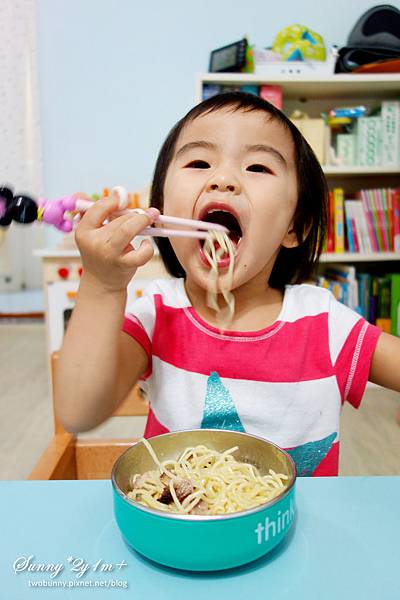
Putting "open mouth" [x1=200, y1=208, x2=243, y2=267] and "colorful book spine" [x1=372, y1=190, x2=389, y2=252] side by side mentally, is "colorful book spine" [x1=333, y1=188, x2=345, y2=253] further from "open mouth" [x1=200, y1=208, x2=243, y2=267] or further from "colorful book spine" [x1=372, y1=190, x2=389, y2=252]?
"open mouth" [x1=200, y1=208, x2=243, y2=267]

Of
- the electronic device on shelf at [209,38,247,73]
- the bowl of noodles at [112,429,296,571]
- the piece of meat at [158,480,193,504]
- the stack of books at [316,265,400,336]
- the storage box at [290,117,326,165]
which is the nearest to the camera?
the bowl of noodles at [112,429,296,571]

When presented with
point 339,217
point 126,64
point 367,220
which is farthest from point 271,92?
point 126,64

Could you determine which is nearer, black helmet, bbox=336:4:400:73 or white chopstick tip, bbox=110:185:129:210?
white chopstick tip, bbox=110:185:129:210

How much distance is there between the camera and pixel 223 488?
0.54m

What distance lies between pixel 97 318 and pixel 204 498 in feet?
0.79

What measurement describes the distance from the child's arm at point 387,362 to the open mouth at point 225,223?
283 millimetres

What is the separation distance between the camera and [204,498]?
53cm

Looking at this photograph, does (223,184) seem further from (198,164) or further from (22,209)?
(22,209)

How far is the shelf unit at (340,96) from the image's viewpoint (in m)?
2.50

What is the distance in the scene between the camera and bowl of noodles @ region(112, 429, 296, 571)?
416 millimetres

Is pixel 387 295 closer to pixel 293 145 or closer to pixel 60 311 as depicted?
pixel 60 311

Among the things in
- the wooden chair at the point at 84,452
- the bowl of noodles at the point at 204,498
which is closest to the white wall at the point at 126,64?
the wooden chair at the point at 84,452

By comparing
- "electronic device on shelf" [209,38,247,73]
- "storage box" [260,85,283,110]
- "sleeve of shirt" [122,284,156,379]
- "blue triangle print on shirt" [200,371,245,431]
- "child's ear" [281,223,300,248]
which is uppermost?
"electronic device on shelf" [209,38,247,73]

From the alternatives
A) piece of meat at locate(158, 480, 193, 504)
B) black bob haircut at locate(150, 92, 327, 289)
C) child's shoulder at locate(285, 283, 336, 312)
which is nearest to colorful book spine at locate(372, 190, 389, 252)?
black bob haircut at locate(150, 92, 327, 289)
